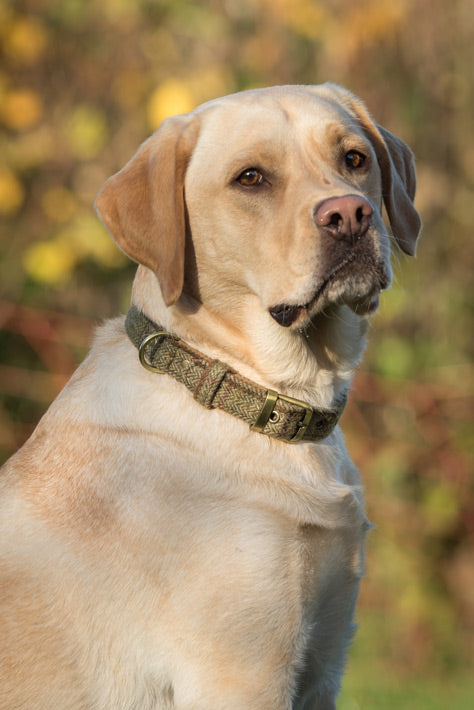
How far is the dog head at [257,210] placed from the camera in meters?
2.60

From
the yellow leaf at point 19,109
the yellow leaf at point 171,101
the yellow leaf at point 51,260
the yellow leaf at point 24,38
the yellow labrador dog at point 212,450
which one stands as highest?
the yellow labrador dog at point 212,450

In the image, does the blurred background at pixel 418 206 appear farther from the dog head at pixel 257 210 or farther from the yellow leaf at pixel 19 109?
the dog head at pixel 257 210

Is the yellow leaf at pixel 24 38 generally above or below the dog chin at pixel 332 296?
below

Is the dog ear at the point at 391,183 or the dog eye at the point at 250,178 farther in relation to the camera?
the dog ear at the point at 391,183

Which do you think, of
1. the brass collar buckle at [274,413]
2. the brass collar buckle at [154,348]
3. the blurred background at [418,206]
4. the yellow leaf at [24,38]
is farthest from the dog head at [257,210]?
the yellow leaf at [24,38]

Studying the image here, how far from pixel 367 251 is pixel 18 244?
4234mm

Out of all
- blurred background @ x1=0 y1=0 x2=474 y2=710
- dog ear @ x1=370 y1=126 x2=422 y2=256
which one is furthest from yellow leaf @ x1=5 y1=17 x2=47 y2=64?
dog ear @ x1=370 y1=126 x2=422 y2=256

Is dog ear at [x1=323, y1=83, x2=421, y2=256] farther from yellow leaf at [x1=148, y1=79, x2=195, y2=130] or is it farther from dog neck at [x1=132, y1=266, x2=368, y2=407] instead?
yellow leaf at [x1=148, y1=79, x2=195, y2=130]

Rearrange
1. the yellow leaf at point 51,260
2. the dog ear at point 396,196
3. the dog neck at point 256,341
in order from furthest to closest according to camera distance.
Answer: the yellow leaf at point 51,260
the dog ear at point 396,196
the dog neck at point 256,341

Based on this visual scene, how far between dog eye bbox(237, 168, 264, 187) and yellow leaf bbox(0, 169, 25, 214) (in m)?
3.76

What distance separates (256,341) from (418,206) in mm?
3894

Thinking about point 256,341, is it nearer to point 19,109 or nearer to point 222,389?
point 222,389

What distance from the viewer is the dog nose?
254 cm

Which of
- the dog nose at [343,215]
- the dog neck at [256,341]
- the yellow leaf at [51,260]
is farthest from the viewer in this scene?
the yellow leaf at [51,260]
